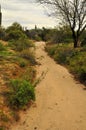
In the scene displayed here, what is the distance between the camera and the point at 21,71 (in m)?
18.3

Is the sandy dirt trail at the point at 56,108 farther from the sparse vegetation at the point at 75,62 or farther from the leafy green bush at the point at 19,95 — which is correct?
the sparse vegetation at the point at 75,62

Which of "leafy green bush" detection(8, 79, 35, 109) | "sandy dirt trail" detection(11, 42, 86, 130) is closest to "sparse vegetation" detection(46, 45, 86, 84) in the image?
"sandy dirt trail" detection(11, 42, 86, 130)

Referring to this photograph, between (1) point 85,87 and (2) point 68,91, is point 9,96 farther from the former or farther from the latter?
(1) point 85,87

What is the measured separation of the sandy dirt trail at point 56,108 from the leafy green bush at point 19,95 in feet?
1.16

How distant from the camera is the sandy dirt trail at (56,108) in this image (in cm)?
1116

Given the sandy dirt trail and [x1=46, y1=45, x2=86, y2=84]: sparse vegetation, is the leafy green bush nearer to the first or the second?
the sandy dirt trail

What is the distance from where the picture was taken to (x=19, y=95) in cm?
1237

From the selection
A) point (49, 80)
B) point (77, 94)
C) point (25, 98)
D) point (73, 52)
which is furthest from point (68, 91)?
point (73, 52)

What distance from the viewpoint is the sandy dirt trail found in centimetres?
1116

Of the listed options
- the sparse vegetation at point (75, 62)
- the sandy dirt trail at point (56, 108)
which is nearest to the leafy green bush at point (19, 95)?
the sandy dirt trail at point (56, 108)

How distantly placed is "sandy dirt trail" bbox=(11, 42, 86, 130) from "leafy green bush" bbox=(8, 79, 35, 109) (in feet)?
1.16

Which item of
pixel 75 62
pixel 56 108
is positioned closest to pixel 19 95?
pixel 56 108

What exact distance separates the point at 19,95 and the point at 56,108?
4.73 feet

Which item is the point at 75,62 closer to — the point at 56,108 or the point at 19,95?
the point at 56,108
